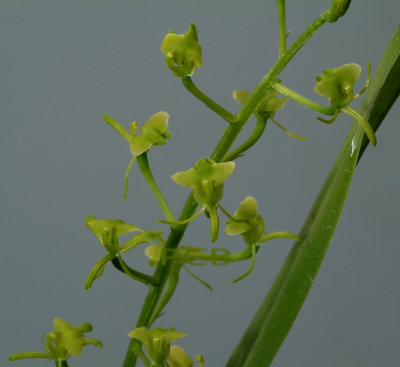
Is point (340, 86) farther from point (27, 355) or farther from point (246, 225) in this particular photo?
point (27, 355)

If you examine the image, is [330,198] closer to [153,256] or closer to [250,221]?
[250,221]

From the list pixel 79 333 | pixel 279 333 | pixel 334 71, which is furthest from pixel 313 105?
pixel 79 333

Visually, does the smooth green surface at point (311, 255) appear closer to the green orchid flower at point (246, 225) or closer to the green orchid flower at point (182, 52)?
the green orchid flower at point (246, 225)

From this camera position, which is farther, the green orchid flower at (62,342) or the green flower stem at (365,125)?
the green orchid flower at (62,342)

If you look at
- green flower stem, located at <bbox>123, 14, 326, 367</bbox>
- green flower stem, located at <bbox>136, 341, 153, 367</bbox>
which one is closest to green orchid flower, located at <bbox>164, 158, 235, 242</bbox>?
green flower stem, located at <bbox>123, 14, 326, 367</bbox>

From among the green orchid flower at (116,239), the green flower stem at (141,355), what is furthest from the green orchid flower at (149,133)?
the green flower stem at (141,355)

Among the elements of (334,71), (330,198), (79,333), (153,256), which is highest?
(334,71)
